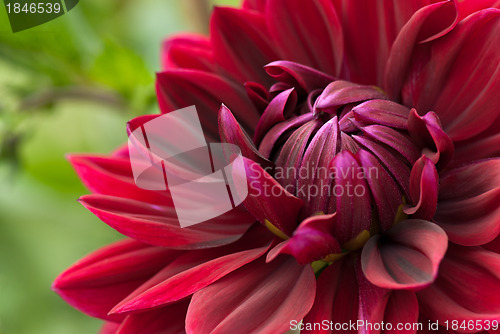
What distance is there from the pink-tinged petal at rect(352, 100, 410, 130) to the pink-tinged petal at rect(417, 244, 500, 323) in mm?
125

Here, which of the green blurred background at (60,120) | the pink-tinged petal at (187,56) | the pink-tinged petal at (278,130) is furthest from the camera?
the green blurred background at (60,120)

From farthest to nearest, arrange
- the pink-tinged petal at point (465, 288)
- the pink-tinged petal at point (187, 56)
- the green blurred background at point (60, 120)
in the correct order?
the green blurred background at point (60, 120) → the pink-tinged petal at point (187, 56) → the pink-tinged petal at point (465, 288)

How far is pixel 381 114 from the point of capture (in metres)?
0.57

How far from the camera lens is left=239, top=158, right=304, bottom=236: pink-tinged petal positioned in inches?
20.6

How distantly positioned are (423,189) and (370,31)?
0.70 ft

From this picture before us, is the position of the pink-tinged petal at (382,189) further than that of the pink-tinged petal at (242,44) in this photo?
No

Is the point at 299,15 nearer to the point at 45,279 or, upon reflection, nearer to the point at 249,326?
the point at 249,326

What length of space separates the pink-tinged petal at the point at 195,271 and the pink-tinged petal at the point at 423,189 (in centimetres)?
14

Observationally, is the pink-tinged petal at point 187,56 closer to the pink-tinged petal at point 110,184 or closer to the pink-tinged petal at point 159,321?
the pink-tinged petal at point 110,184

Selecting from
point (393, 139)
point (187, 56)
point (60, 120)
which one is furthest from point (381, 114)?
point (60, 120)

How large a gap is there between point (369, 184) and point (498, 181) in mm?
107

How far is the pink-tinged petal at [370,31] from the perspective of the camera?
24.5 inches

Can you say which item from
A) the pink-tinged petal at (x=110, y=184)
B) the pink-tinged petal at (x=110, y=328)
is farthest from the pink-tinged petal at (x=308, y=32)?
the pink-tinged petal at (x=110, y=328)

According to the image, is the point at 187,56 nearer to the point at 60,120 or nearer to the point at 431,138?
the point at 431,138
